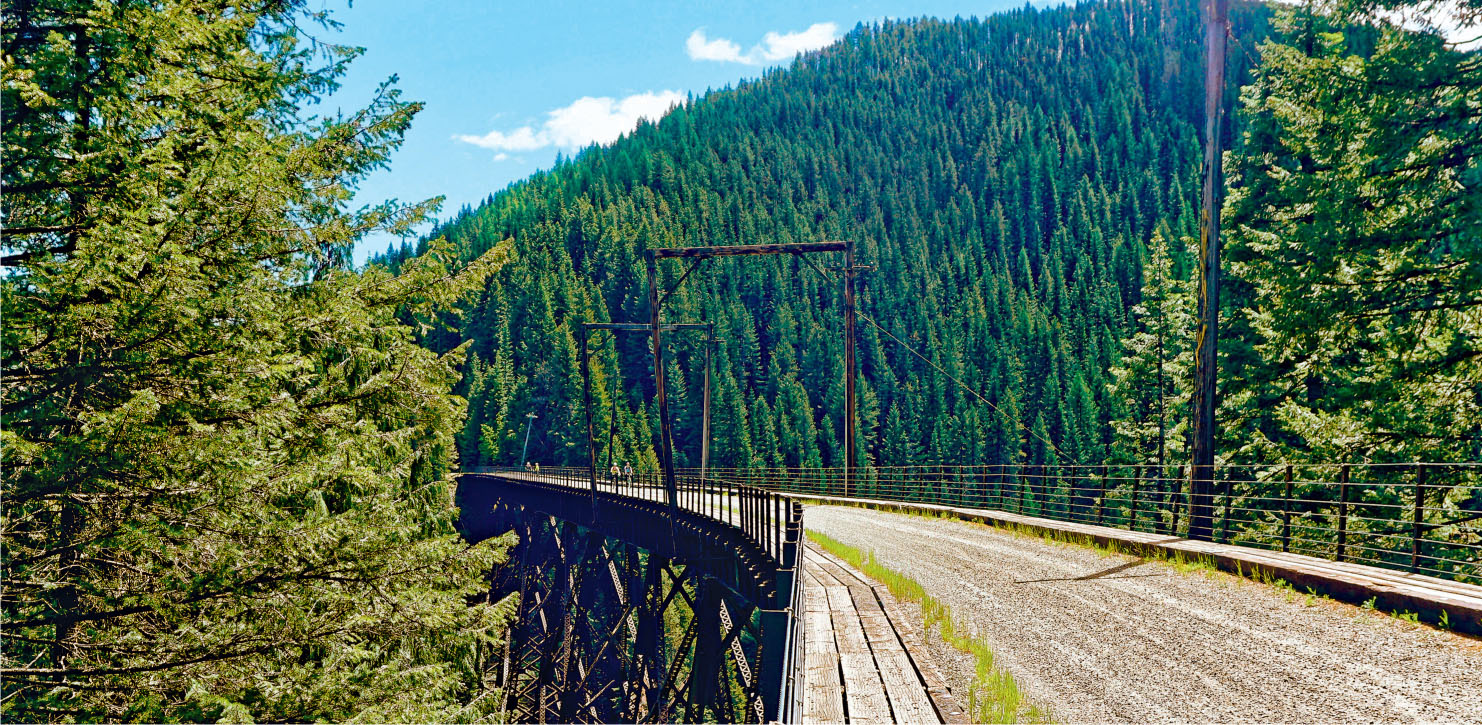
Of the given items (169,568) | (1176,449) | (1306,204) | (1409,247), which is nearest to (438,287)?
(169,568)

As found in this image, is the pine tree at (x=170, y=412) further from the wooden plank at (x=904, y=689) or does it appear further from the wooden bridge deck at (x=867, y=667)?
the wooden plank at (x=904, y=689)

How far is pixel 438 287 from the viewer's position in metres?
9.31

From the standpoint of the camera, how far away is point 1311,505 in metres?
18.5

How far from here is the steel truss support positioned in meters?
18.1

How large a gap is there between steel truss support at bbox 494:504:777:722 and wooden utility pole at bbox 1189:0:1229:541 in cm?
713

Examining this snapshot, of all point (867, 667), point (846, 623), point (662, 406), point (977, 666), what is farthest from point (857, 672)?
point (662, 406)

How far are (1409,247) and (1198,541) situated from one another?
18.2ft

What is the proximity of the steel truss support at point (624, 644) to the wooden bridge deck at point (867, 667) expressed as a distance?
2.08ft

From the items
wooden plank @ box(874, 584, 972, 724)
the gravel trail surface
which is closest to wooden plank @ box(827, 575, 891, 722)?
wooden plank @ box(874, 584, 972, 724)

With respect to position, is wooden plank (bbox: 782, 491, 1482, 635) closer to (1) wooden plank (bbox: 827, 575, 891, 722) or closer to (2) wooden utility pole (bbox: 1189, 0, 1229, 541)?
(2) wooden utility pole (bbox: 1189, 0, 1229, 541)

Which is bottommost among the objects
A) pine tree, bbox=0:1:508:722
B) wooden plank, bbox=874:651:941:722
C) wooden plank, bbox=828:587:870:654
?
wooden plank, bbox=828:587:870:654

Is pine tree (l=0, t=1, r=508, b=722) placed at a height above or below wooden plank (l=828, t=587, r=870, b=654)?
above

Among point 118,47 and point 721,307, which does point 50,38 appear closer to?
point 118,47

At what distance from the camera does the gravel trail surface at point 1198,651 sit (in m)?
5.89
